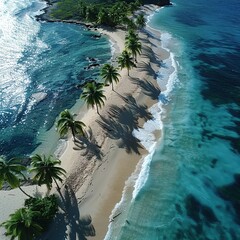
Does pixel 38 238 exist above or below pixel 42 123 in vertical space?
above

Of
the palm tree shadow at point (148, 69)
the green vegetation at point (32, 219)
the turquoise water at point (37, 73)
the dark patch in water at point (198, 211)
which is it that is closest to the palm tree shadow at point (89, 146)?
the turquoise water at point (37, 73)

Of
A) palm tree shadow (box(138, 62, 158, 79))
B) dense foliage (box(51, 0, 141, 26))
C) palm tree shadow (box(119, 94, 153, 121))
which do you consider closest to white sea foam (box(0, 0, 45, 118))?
dense foliage (box(51, 0, 141, 26))

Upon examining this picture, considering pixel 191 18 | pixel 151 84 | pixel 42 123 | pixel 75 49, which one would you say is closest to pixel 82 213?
pixel 42 123

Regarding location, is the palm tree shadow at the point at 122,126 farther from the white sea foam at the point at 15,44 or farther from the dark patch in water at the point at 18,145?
the white sea foam at the point at 15,44

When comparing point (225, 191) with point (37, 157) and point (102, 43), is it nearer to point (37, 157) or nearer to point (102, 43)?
point (37, 157)

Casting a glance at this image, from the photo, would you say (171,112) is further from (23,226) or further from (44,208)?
(23,226)

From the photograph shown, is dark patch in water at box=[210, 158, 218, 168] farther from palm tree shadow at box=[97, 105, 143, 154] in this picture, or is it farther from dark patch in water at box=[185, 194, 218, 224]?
palm tree shadow at box=[97, 105, 143, 154]
